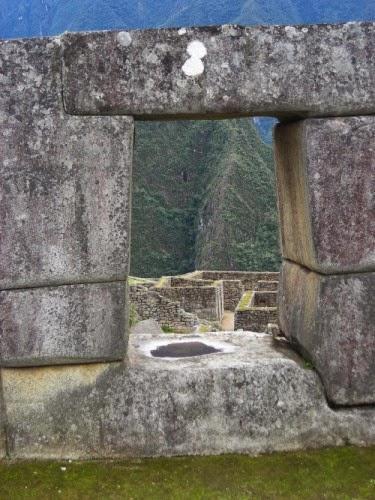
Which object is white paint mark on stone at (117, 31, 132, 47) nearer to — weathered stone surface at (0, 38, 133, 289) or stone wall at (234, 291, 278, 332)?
weathered stone surface at (0, 38, 133, 289)

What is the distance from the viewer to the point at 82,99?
268cm

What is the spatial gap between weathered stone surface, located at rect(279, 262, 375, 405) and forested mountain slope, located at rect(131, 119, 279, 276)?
48297mm

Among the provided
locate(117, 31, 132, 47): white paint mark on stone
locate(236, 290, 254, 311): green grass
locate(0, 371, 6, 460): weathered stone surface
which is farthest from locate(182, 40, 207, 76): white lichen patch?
locate(236, 290, 254, 311): green grass

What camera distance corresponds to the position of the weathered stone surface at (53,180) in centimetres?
267

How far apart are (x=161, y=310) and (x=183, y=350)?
15028 millimetres

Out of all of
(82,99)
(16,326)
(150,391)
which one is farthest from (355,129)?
(16,326)

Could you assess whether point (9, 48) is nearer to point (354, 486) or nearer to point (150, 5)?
point (354, 486)

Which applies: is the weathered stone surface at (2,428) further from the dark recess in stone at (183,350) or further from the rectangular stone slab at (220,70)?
the rectangular stone slab at (220,70)

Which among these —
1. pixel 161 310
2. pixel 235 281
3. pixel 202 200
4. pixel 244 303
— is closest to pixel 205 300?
pixel 161 310

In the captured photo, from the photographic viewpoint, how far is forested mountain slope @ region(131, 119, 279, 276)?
60594 mm

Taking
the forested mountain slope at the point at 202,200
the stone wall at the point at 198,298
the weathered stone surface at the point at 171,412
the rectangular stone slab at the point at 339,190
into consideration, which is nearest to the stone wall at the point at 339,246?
the rectangular stone slab at the point at 339,190

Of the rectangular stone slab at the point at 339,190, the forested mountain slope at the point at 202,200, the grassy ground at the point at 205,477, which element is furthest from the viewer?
the forested mountain slope at the point at 202,200

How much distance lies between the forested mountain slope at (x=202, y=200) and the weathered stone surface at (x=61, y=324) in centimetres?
4857

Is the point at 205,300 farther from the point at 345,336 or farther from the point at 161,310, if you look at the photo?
the point at 345,336
